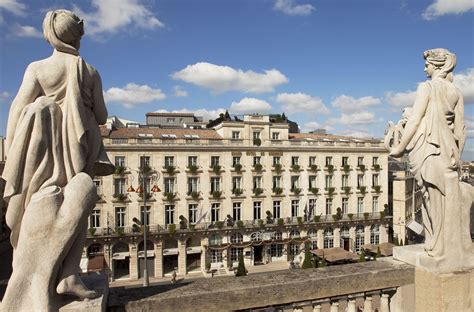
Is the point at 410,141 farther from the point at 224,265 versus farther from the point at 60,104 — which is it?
the point at 224,265

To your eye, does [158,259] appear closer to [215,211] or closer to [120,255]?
[120,255]

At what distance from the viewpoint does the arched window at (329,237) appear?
4484 centimetres

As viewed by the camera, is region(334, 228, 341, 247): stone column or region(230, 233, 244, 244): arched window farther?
region(334, 228, 341, 247): stone column

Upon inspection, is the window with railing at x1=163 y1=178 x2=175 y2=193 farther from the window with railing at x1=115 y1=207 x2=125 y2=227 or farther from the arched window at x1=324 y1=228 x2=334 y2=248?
the arched window at x1=324 y1=228 x2=334 y2=248

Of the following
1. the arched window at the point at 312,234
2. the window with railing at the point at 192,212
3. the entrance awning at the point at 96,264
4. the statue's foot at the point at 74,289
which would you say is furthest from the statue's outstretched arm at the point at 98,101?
the arched window at the point at 312,234

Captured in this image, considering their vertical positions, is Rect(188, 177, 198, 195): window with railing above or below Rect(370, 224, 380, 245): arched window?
above

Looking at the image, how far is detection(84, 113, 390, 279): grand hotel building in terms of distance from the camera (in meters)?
37.4

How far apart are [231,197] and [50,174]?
1505 inches

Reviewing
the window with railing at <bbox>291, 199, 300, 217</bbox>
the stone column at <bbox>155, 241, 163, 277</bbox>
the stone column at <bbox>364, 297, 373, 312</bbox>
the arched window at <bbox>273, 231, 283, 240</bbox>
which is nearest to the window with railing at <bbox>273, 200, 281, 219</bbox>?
the window with railing at <bbox>291, 199, 300, 217</bbox>

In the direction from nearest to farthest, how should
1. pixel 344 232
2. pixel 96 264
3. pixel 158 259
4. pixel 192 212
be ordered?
1. pixel 96 264
2. pixel 158 259
3. pixel 192 212
4. pixel 344 232

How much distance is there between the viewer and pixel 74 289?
10.1 ft

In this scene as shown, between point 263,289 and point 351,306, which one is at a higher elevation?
point 263,289

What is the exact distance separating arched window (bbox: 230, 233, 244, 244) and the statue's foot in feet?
128

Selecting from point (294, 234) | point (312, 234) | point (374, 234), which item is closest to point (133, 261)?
point (294, 234)
